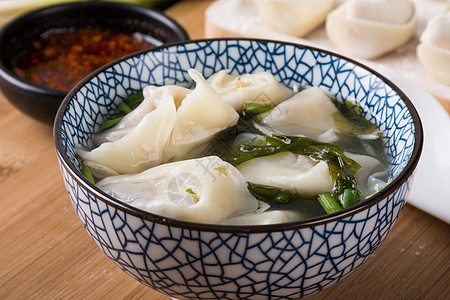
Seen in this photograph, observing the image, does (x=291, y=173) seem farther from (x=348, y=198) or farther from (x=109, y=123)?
(x=109, y=123)

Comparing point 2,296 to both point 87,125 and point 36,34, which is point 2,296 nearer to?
point 87,125

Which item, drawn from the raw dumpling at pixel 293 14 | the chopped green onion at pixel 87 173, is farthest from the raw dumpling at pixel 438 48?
the chopped green onion at pixel 87 173

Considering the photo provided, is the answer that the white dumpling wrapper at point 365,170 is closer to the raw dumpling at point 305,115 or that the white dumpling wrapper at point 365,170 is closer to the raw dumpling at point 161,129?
the raw dumpling at point 305,115

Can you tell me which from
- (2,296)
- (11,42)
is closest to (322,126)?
(2,296)

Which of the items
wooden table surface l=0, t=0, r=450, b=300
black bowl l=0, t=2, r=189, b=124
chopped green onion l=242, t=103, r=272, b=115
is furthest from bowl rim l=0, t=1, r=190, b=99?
chopped green onion l=242, t=103, r=272, b=115

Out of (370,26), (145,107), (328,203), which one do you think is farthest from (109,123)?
(370,26)

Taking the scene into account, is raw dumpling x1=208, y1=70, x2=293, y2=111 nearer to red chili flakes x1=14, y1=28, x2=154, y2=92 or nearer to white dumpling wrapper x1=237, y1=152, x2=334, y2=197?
white dumpling wrapper x1=237, y1=152, x2=334, y2=197
